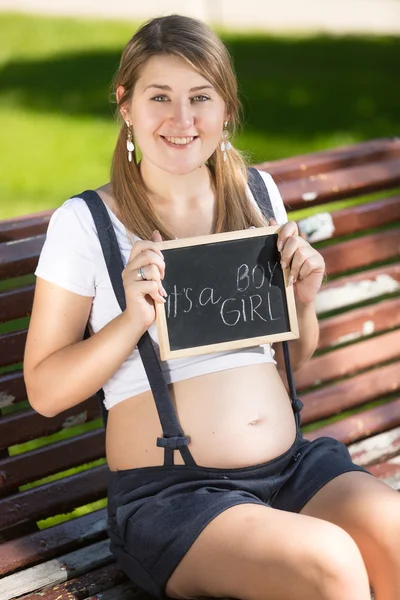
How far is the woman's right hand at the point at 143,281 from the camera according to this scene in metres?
2.35

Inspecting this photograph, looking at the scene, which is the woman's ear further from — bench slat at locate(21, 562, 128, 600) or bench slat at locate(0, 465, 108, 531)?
bench slat at locate(21, 562, 128, 600)

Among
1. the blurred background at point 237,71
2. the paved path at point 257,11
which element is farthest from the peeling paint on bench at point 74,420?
the paved path at point 257,11

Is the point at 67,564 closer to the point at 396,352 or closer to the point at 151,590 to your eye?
the point at 151,590

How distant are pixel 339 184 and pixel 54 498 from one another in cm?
148

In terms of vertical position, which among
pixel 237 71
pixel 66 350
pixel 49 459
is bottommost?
pixel 49 459

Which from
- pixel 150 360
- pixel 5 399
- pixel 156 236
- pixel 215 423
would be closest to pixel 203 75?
pixel 156 236

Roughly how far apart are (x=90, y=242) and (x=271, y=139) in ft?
19.3

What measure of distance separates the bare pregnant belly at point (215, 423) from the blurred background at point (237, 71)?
361 centimetres

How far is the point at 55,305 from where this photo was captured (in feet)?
8.21

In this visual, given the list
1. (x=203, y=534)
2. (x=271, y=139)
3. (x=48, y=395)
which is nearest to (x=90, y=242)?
(x=48, y=395)

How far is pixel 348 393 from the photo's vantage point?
353 cm

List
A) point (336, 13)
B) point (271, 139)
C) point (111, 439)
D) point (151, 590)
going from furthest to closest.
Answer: point (336, 13), point (271, 139), point (111, 439), point (151, 590)

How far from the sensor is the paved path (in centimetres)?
1295

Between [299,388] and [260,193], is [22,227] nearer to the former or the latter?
[260,193]
